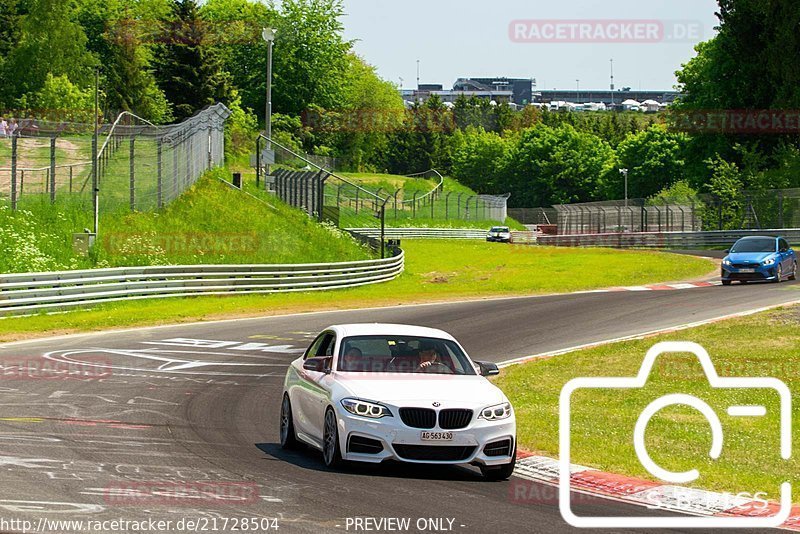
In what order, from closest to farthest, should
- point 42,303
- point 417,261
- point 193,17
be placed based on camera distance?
point 42,303 < point 417,261 < point 193,17

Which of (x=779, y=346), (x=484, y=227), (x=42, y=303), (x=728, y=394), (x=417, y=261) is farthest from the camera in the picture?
(x=484, y=227)

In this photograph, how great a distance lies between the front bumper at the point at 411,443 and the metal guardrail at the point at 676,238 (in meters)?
59.4

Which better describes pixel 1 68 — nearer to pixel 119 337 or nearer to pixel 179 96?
pixel 179 96

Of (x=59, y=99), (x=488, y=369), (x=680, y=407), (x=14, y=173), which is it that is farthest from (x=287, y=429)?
(x=59, y=99)

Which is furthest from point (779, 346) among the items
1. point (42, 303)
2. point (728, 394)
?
point (42, 303)

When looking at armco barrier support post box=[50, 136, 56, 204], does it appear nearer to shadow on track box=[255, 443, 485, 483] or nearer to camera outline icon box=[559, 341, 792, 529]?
camera outline icon box=[559, 341, 792, 529]

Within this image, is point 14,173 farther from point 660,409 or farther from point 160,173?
point 660,409

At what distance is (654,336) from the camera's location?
2639cm

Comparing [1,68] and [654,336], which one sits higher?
[1,68]

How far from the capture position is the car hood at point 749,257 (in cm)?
4102

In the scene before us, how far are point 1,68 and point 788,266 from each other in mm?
79084

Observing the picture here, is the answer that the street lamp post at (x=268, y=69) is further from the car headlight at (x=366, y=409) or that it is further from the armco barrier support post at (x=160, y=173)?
the car headlight at (x=366, y=409)

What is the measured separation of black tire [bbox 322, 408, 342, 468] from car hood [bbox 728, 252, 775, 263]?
3159 cm

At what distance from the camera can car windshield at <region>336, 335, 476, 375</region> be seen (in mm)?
12781
